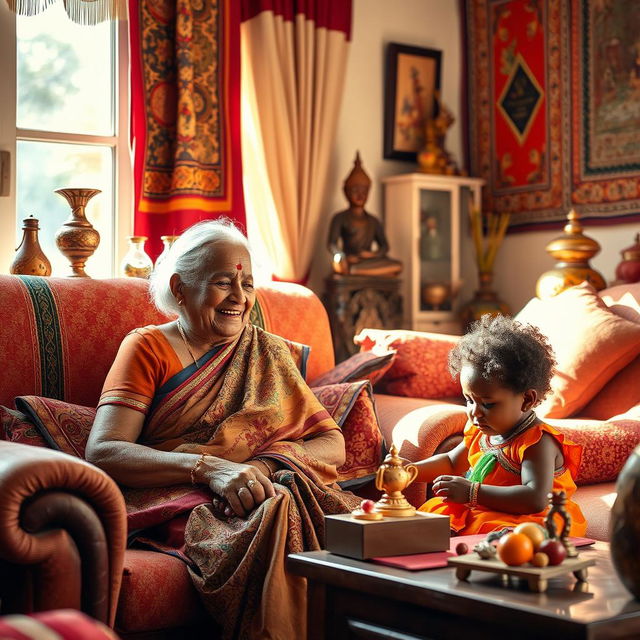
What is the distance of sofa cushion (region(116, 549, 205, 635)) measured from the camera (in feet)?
7.11

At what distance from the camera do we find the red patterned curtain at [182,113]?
414cm

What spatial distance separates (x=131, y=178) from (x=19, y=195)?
482 mm

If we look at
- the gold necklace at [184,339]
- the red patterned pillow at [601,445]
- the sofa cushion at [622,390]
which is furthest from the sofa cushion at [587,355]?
the gold necklace at [184,339]

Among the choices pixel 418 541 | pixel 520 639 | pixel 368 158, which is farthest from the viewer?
pixel 368 158

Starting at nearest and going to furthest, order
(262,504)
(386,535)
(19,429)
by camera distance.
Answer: (386,535), (262,504), (19,429)

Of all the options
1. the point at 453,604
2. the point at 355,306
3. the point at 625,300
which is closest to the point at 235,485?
the point at 453,604

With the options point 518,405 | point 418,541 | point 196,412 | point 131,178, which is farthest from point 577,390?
point 131,178

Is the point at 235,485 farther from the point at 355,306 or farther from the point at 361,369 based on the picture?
the point at 355,306

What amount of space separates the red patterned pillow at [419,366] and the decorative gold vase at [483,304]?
1.56 m

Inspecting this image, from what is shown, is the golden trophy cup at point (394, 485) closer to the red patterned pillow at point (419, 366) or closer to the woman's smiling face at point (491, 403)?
the woman's smiling face at point (491, 403)

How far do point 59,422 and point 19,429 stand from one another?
10 centimetres

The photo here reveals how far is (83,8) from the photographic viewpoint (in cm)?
393

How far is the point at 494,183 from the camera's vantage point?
5.29 meters

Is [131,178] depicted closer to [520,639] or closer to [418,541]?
[418,541]
